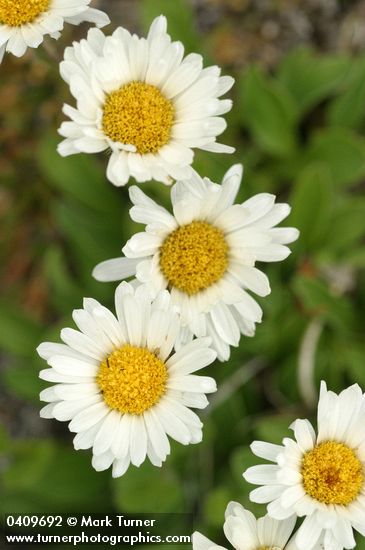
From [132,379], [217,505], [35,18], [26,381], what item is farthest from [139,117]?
[217,505]

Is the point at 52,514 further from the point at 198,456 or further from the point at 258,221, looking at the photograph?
the point at 258,221

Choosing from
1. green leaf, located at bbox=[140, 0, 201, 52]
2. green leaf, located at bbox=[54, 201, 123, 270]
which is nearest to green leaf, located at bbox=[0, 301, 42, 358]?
green leaf, located at bbox=[54, 201, 123, 270]

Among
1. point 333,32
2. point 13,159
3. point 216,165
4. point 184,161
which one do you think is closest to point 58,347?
point 184,161

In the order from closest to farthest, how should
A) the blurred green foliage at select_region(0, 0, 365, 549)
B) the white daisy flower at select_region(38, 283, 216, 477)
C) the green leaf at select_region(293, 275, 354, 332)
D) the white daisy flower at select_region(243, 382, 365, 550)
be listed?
the white daisy flower at select_region(243, 382, 365, 550)
the white daisy flower at select_region(38, 283, 216, 477)
the green leaf at select_region(293, 275, 354, 332)
the blurred green foliage at select_region(0, 0, 365, 549)

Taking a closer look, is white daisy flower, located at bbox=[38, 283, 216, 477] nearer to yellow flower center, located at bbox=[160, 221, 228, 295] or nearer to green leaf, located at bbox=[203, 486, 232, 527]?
yellow flower center, located at bbox=[160, 221, 228, 295]

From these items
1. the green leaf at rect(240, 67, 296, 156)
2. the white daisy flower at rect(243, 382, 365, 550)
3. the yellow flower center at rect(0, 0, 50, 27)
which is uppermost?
the green leaf at rect(240, 67, 296, 156)

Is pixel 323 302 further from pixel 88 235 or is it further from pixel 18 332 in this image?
pixel 18 332

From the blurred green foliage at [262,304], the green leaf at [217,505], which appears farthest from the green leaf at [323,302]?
the green leaf at [217,505]
